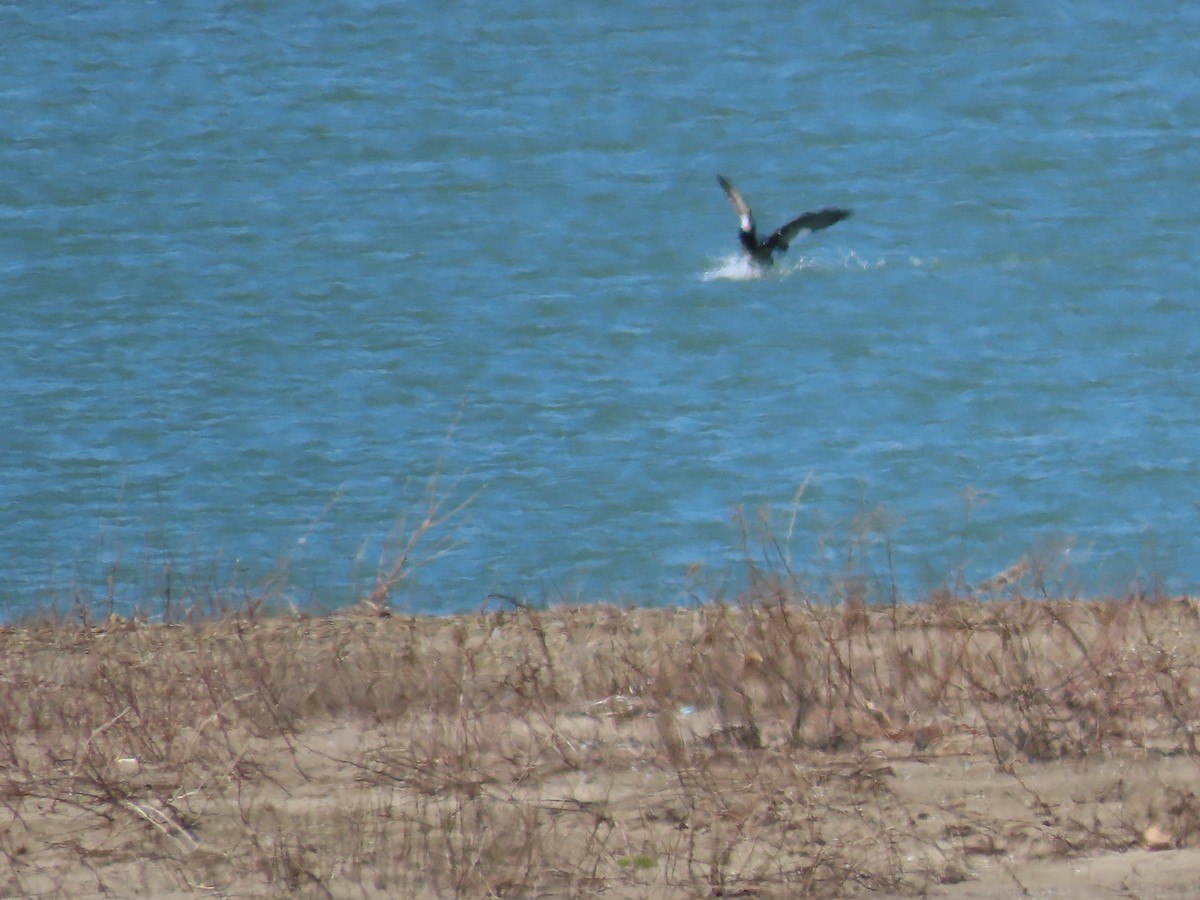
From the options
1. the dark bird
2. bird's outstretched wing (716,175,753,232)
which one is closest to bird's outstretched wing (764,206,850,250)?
the dark bird

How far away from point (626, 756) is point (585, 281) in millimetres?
22682

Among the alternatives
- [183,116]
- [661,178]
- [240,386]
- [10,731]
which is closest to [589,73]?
[661,178]

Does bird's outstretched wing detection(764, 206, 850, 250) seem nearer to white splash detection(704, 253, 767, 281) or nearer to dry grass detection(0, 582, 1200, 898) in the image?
white splash detection(704, 253, 767, 281)

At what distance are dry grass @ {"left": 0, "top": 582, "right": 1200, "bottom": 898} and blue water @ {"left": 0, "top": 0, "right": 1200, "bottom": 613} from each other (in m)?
8.16

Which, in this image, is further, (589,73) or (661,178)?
(589,73)

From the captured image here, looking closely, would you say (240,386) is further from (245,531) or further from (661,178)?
(661,178)

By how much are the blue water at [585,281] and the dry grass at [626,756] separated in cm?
816

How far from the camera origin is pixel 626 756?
217 inches

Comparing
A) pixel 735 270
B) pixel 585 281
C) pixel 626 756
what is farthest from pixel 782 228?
pixel 626 756

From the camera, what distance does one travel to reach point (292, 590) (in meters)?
8.65

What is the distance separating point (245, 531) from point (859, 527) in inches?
571

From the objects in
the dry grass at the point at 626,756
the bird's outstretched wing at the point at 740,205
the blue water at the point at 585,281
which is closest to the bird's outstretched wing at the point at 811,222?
the bird's outstretched wing at the point at 740,205

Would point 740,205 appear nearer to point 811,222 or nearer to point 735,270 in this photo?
point 811,222

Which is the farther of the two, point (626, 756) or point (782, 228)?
point (782, 228)
